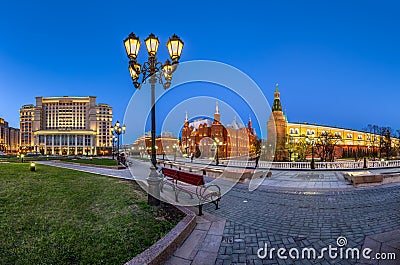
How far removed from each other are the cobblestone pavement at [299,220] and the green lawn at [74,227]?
1.64 metres

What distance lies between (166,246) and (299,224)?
3.72 meters

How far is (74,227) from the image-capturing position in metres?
4.72

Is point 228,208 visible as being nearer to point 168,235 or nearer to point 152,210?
point 152,210

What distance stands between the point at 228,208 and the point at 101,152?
10818cm

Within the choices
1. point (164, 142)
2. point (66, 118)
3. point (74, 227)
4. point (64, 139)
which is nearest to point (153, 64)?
point (74, 227)

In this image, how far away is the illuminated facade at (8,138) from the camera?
12006cm

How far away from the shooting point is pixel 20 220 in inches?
192

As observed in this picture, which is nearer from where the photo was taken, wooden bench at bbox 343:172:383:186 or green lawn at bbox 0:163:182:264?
green lawn at bbox 0:163:182:264

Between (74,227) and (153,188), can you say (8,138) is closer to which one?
(153,188)

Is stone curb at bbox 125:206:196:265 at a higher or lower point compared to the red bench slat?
lower

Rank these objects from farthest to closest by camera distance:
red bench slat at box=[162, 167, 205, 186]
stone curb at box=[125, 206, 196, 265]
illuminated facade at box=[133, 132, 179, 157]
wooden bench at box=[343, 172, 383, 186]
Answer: illuminated facade at box=[133, 132, 179, 157], wooden bench at box=[343, 172, 383, 186], red bench slat at box=[162, 167, 205, 186], stone curb at box=[125, 206, 196, 265]

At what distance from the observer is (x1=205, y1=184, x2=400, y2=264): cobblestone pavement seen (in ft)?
14.7

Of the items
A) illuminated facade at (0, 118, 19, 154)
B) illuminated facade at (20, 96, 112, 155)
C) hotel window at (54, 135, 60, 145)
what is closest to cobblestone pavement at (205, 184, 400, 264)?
illuminated facade at (20, 96, 112, 155)

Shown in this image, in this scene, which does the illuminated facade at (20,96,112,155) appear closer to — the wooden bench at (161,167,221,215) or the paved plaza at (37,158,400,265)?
the wooden bench at (161,167,221,215)
